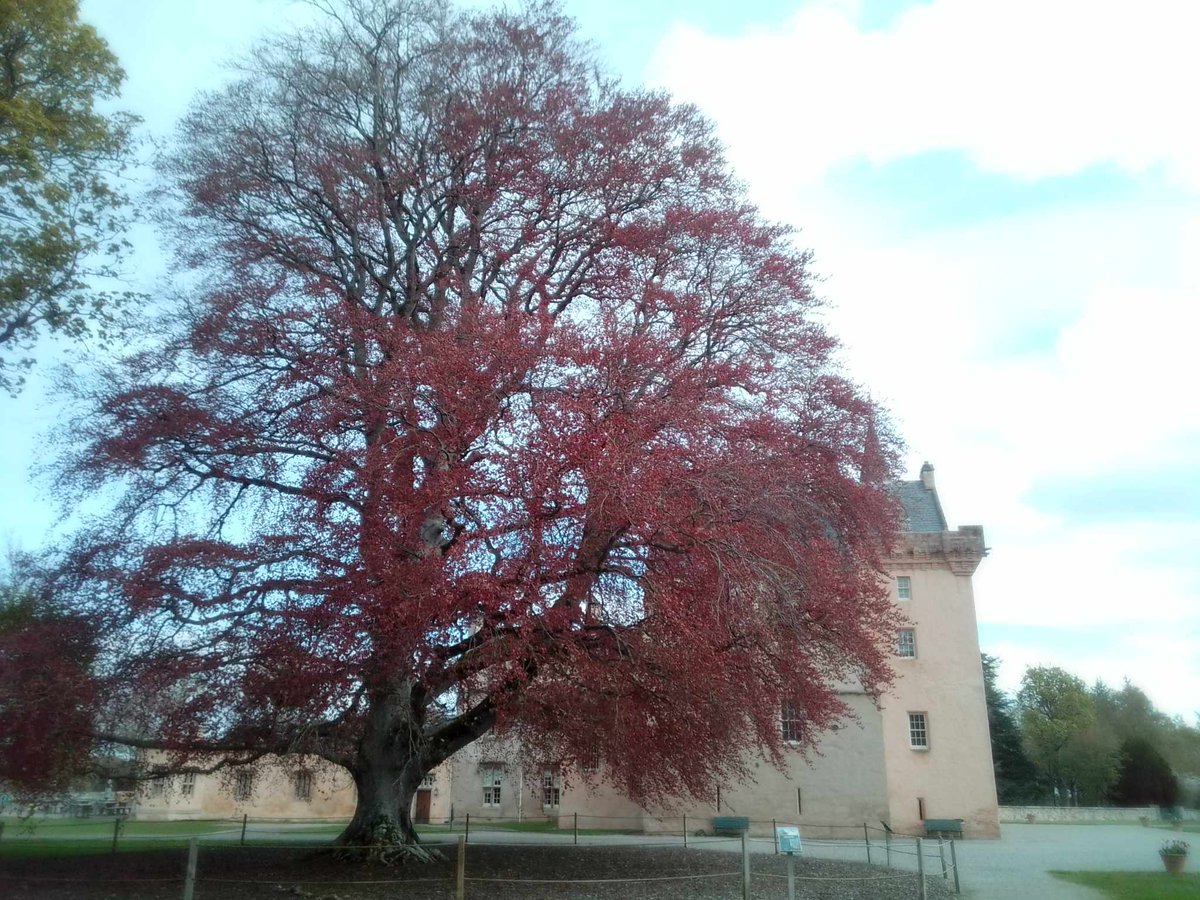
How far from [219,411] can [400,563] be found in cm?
551

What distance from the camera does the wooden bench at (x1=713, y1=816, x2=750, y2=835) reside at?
32.0 metres

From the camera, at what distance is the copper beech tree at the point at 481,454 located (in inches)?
501

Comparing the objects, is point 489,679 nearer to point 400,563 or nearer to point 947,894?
point 400,563

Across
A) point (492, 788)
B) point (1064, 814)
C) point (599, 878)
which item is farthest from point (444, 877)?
point (1064, 814)

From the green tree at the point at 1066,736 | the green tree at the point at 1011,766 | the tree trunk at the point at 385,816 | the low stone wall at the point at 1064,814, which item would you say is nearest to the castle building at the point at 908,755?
the green tree at the point at 1066,736

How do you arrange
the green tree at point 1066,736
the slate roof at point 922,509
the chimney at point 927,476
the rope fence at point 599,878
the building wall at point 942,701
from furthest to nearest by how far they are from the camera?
the green tree at point 1066,736
the chimney at point 927,476
the slate roof at point 922,509
the building wall at point 942,701
the rope fence at point 599,878

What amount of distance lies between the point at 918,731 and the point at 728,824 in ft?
27.7

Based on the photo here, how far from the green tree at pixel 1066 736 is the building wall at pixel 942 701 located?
11.4 m

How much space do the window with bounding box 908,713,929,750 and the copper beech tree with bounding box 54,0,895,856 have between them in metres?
18.3

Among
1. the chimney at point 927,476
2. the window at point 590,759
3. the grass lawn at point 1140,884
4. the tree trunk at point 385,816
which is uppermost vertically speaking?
the chimney at point 927,476

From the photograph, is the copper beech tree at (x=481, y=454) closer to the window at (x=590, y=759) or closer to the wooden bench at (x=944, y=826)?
the window at (x=590, y=759)

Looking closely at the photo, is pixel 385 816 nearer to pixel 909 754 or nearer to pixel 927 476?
pixel 909 754

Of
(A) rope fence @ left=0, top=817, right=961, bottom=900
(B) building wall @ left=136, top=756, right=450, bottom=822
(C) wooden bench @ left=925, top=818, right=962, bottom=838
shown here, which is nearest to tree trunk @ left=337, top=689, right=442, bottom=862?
(A) rope fence @ left=0, top=817, right=961, bottom=900

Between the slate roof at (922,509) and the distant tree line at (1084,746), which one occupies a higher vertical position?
the slate roof at (922,509)
